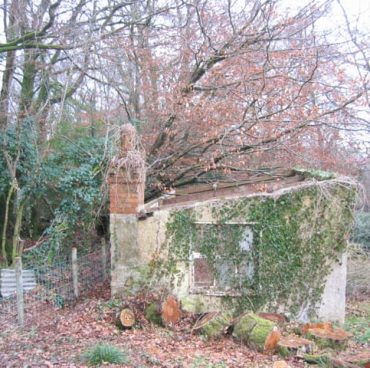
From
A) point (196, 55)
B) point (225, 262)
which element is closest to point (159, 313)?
point (225, 262)

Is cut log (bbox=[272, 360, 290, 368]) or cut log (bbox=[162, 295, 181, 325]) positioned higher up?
cut log (bbox=[162, 295, 181, 325])

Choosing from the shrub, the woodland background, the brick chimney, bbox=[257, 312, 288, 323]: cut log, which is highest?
the woodland background

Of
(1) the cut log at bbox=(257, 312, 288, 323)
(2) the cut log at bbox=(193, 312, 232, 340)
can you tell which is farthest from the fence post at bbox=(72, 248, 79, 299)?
(1) the cut log at bbox=(257, 312, 288, 323)

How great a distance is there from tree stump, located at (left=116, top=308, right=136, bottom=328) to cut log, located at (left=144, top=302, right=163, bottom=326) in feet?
0.92

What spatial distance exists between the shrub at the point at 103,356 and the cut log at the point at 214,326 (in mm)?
2116

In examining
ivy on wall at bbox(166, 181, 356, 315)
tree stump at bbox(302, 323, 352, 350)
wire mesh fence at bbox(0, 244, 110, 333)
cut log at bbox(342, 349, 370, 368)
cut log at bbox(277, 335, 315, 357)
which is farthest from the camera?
ivy on wall at bbox(166, 181, 356, 315)

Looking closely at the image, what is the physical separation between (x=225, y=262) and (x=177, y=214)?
1.36m

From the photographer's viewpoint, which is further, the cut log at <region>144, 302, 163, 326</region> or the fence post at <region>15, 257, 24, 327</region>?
the cut log at <region>144, 302, 163, 326</region>

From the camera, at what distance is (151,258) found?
8.45 meters

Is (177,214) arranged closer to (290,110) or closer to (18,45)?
(290,110)

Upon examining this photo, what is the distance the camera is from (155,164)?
11.5m

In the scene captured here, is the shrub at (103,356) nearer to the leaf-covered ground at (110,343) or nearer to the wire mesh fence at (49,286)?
the leaf-covered ground at (110,343)

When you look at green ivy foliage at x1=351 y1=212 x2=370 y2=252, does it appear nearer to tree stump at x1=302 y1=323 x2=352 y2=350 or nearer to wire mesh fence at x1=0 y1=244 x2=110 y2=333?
tree stump at x1=302 y1=323 x2=352 y2=350

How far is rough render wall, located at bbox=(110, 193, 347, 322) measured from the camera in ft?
27.6
